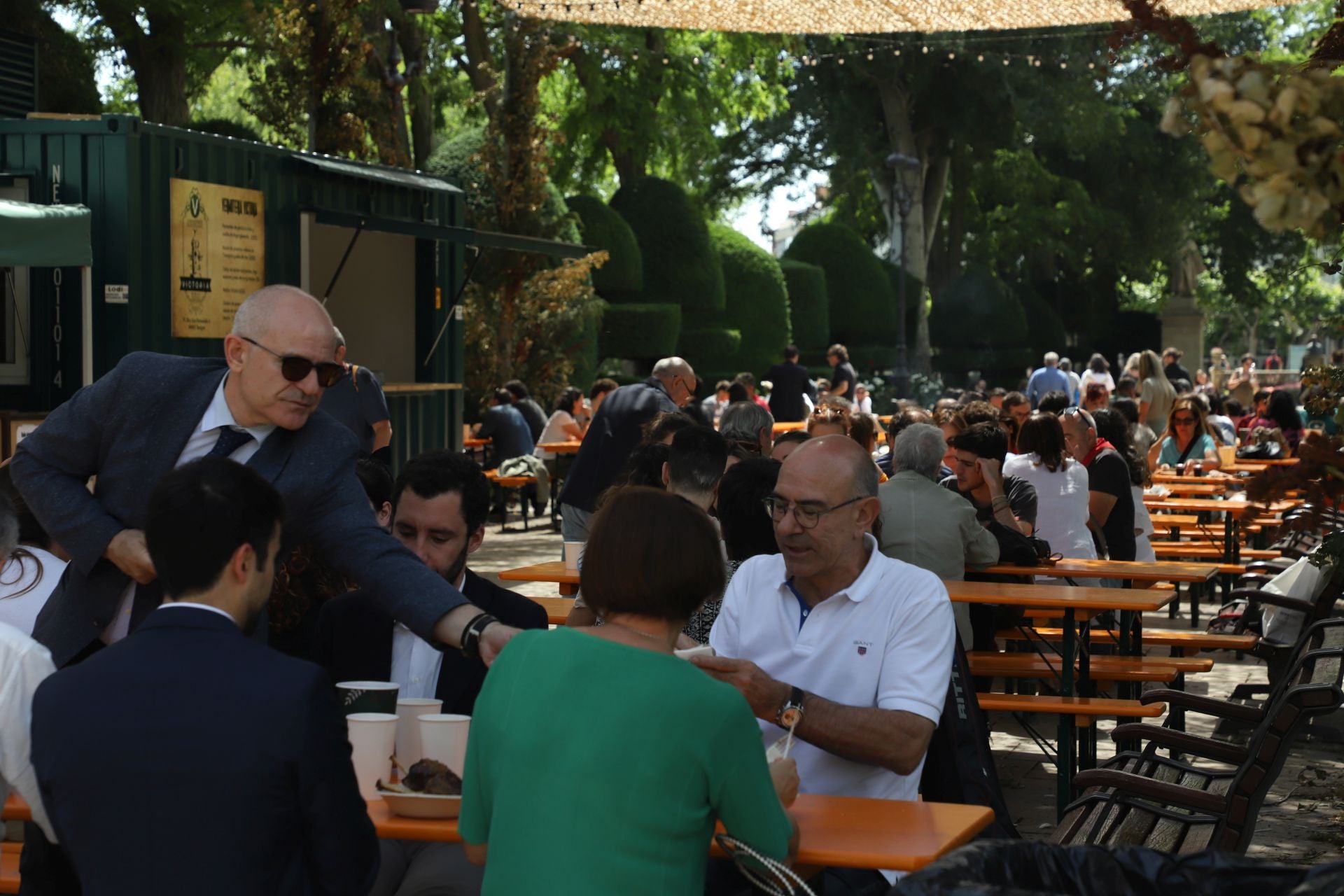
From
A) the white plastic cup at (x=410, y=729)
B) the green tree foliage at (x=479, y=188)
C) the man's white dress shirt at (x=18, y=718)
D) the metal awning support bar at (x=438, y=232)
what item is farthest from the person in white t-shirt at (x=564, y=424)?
the man's white dress shirt at (x=18, y=718)

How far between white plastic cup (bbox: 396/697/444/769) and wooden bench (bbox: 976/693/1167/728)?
369 cm

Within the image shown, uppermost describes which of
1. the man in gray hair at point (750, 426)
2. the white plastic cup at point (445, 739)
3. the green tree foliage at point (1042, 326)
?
the green tree foliage at point (1042, 326)

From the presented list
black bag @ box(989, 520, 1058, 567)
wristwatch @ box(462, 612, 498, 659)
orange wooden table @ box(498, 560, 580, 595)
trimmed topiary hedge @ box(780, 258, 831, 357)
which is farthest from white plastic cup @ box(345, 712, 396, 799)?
trimmed topiary hedge @ box(780, 258, 831, 357)

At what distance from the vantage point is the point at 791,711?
3639 mm

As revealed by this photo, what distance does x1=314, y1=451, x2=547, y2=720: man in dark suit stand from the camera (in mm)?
4289

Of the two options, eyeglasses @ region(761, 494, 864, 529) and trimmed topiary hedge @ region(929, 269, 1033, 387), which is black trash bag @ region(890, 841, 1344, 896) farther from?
trimmed topiary hedge @ region(929, 269, 1033, 387)

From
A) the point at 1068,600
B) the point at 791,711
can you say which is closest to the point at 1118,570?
the point at 1068,600

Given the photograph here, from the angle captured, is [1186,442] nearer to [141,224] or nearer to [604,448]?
[604,448]

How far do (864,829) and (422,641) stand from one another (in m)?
1.50

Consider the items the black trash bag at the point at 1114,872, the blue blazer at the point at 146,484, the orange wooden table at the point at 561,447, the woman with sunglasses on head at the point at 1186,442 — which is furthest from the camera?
the orange wooden table at the point at 561,447

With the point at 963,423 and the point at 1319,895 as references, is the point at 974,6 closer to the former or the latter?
the point at 963,423

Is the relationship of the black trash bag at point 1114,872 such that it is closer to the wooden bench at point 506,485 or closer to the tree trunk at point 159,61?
the wooden bench at point 506,485

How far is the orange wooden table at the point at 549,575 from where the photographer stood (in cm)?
702

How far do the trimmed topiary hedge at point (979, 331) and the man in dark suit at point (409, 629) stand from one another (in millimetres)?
38252
